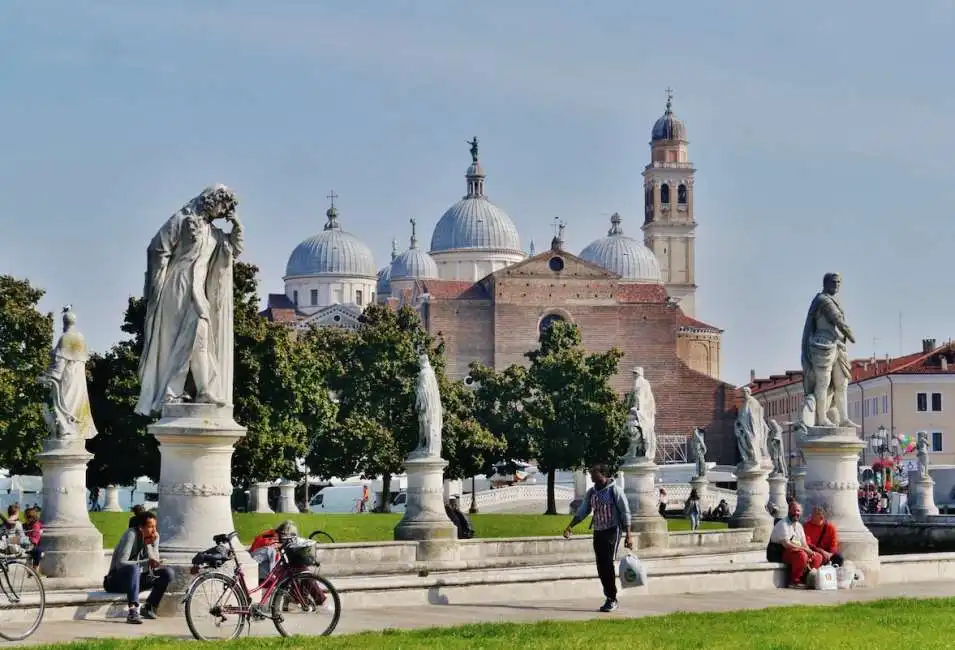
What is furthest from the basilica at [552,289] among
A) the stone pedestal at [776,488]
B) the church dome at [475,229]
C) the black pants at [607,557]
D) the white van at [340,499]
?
the black pants at [607,557]

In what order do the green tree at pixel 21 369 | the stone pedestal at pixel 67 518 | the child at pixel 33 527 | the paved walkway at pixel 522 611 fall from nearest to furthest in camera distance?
the paved walkway at pixel 522 611 → the stone pedestal at pixel 67 518 → the child at pixel 33 527 → the green tree at pixel 21 369

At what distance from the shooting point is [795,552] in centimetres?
2053

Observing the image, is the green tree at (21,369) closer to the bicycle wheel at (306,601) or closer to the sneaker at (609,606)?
the sneaker at (609,606)

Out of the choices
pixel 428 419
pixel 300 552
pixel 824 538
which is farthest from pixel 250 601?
pixel 428 419

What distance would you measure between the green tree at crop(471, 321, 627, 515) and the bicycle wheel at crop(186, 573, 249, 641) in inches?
2574

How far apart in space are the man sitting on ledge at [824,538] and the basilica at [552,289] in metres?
103

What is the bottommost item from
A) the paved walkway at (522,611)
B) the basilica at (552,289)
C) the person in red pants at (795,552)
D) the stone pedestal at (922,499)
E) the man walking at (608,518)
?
the paved walkway at (522,611)

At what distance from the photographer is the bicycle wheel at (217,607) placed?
571 inches

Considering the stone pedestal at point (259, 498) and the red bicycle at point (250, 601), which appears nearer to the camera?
the red bicycle at point (250, 601)

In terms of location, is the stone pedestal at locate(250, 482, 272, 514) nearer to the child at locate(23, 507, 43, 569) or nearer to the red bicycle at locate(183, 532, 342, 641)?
the child at locate(23, 507, 43, 569)

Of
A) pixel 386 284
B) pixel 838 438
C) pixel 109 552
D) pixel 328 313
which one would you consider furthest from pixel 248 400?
pixel 386 284

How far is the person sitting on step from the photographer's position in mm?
15414

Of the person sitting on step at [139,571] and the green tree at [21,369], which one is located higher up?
Answer: the green tree at [21,369]

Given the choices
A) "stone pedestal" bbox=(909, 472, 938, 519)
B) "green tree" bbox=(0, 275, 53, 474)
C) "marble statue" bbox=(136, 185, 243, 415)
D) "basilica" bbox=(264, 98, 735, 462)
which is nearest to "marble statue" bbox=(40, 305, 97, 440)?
"marble statue" bbox=(136, 185, 243, 415)
